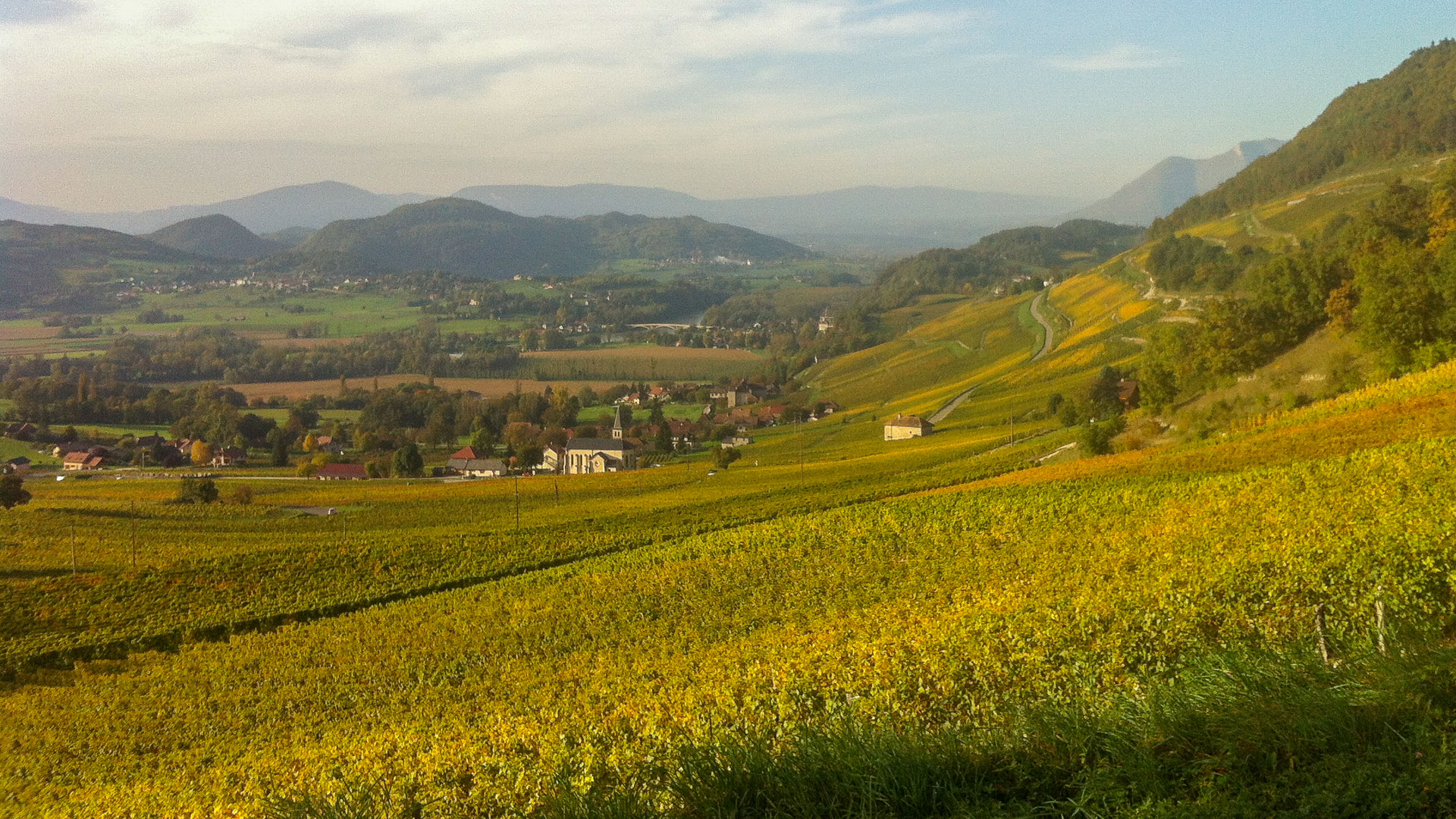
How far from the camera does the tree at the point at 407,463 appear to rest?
71.7m

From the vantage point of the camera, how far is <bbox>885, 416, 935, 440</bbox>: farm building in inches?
2506

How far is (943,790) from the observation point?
514 centimetres

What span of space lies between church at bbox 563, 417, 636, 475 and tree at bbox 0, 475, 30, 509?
35.3 m

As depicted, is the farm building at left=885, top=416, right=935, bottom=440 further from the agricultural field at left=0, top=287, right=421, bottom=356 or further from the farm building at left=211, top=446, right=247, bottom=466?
the agricultural field at left=0, top=287, right=421, bottom=356

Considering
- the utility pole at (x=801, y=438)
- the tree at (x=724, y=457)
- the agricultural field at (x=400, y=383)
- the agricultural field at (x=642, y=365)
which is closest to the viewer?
the utility pole at (x=801, y=438)

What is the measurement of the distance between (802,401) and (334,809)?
3790 inches

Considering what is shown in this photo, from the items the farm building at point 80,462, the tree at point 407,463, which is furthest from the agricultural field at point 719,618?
the farm building at point 80,462

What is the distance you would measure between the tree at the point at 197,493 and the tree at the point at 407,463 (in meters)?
16.5

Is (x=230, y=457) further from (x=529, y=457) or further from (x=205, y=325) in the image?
(x=205, y=325)

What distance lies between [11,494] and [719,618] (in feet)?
149

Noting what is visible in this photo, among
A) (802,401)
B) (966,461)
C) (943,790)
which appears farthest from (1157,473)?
(802,401)

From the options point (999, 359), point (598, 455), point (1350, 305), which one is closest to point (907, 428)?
point (598, 455)

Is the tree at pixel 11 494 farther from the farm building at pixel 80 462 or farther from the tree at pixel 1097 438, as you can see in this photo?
the tree at pixel 1097 438

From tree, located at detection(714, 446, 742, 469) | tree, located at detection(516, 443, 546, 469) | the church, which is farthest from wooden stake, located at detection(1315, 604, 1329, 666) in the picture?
tree, located at detection(516, 443, 546, 469)
